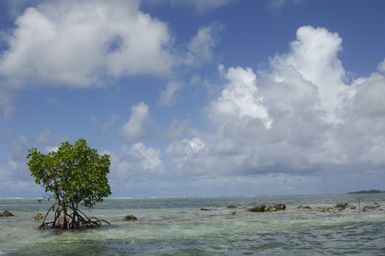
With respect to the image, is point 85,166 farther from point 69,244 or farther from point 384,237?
point 384,237

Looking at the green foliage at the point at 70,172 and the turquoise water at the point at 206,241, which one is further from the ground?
the green foliage at the point at 70,172

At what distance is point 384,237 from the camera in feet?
149

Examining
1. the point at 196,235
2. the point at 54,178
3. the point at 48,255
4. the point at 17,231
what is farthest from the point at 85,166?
the point at 48,255

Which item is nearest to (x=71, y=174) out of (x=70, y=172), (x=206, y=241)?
(x=70, y=172)

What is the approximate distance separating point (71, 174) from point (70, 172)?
0.89ft

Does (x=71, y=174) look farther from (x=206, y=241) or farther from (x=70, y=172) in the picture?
(x=206, y=241)

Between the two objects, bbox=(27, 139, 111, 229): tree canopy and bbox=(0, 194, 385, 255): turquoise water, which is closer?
bbox=(0, 194, 385, 255): turquoise water

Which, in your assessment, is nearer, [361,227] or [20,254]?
[20,254]

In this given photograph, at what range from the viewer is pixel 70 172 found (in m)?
56.3

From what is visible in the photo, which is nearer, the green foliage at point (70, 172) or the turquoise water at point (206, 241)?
the turquoise water at point (206, 241)

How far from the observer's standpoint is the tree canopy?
184ft

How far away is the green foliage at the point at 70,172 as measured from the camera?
55.9 metres

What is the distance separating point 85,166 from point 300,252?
30.1 metres

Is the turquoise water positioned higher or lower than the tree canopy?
lower
